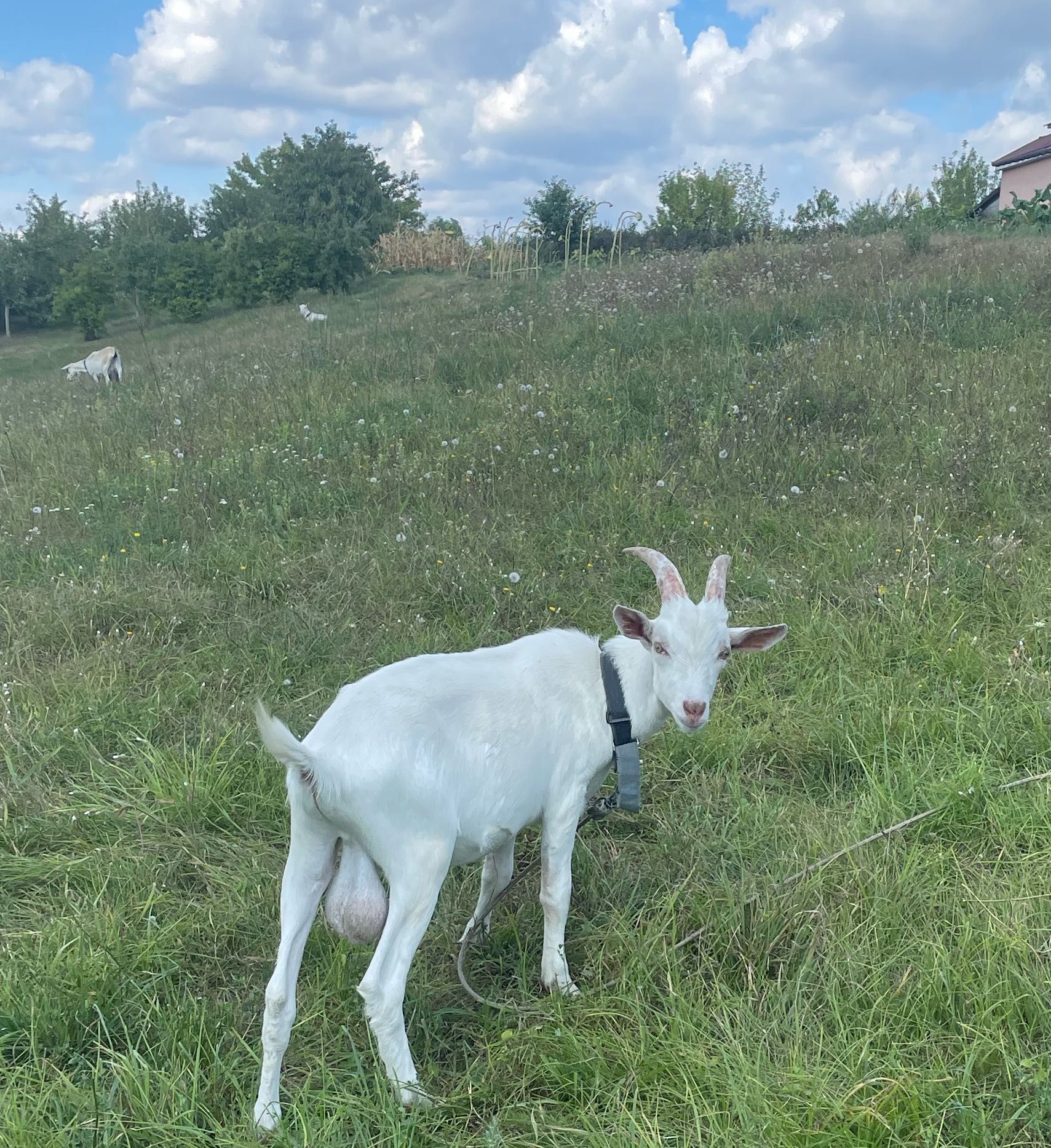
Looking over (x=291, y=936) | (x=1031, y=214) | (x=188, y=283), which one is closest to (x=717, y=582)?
(x=291, y=936)

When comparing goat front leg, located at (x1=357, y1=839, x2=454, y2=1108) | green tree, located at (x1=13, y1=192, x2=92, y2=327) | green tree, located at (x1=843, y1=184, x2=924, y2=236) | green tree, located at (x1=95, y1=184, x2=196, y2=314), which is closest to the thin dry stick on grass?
goat front leg, located at (x1=357, y1=839, x2=454, y2=1108)

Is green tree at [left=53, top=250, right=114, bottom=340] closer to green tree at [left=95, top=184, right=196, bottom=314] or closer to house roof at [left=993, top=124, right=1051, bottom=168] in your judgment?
green tree at [left=95, top=184, right=196, bottom=314]

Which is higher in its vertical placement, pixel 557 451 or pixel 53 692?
pixel 557 451

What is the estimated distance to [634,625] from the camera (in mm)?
2854

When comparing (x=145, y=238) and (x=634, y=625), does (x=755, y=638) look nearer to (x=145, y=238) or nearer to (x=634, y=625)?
(x=634, y=625)

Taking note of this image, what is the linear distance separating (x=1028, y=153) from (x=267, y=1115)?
151 ft

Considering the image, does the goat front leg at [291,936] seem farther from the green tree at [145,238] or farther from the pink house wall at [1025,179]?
the pink house wall at [1025,179]

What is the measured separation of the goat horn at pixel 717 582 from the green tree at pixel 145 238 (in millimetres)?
25997

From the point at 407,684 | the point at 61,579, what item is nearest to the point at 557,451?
the point at 61,579

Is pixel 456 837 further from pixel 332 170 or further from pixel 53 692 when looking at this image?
pixel 332 170

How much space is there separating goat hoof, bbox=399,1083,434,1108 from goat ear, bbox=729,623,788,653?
160cm

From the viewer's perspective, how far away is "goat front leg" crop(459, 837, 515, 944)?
286 cm

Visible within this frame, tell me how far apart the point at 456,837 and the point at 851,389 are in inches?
222

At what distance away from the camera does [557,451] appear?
6.23 meters
